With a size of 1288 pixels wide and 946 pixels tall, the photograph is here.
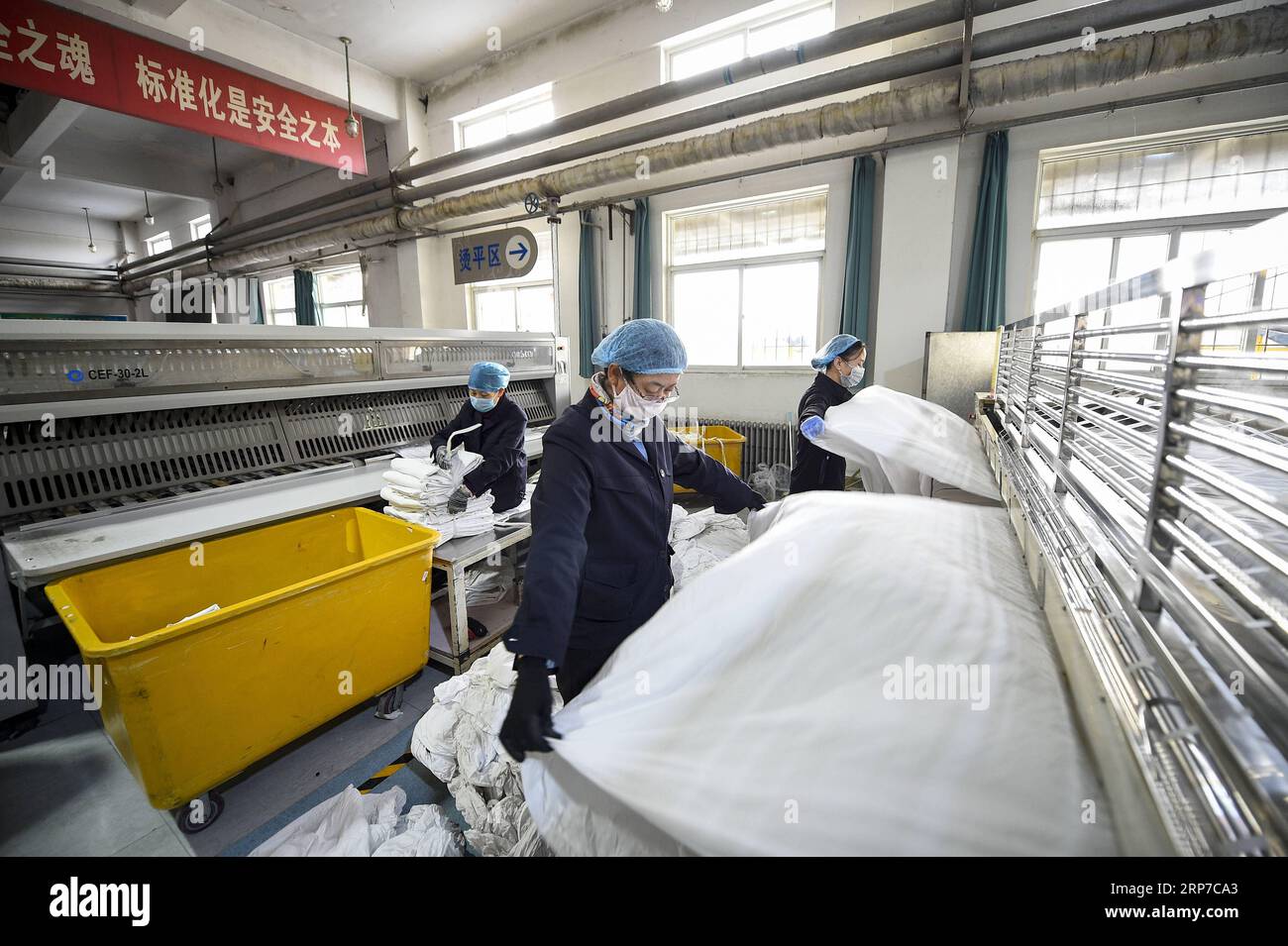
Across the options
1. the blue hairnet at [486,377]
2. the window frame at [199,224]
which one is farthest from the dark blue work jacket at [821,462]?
the window frame at [199,224]

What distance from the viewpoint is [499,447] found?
259 centimetres

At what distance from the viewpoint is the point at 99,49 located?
8.94 ft

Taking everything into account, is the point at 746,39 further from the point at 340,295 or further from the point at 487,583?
the point at 340,295

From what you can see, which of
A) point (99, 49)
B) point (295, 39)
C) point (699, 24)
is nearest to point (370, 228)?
point (295, 39)

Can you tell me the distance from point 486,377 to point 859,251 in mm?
3173

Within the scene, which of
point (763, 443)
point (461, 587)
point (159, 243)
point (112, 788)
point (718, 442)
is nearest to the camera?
point (112, 788)

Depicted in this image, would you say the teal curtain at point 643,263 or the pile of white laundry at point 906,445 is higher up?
the teal curtain at point 643,263

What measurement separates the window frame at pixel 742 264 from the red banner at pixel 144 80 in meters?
2.94

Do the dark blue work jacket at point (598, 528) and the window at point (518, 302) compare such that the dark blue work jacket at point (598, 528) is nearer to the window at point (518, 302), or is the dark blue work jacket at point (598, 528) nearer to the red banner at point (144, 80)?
the red banner at point (144, 80)

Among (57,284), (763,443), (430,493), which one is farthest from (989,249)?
(57,284)

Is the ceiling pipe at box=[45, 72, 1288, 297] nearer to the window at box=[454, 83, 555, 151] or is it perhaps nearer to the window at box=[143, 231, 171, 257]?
the window at box=[454, 83, 555, 151]

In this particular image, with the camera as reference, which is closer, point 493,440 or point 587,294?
point 493,440

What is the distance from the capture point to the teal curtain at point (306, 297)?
7953 millimetres

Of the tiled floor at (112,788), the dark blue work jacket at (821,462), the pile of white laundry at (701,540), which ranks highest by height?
the dark blue work jacket at (821,462)
